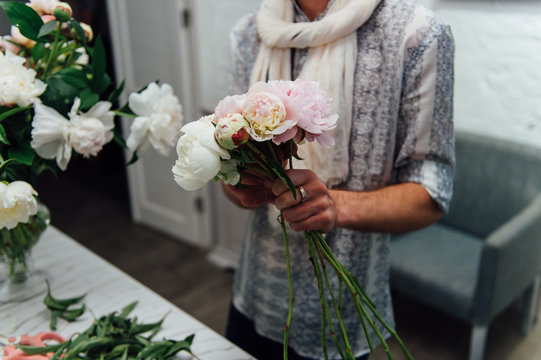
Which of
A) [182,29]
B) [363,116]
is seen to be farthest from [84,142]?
[182,29]

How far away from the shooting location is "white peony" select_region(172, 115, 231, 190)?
639mm

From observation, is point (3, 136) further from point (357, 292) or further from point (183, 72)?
point (183, 72)

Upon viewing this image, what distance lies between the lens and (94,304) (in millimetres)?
1082

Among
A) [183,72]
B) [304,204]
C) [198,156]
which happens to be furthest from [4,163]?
[183,72]

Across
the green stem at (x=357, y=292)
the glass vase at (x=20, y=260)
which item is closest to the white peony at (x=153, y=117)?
the glass vase at (x=20, y=260)

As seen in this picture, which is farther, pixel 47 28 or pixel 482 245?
pixel 482 245

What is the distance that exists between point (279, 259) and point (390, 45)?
20.5 inches

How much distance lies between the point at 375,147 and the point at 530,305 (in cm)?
170

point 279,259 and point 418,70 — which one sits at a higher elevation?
point 418,70

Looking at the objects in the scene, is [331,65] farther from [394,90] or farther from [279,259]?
[279,259]

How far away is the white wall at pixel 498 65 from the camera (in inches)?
84.4

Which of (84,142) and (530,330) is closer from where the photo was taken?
(84,142)

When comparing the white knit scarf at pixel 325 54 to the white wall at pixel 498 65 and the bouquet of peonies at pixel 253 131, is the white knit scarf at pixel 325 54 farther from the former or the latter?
the white wall at pixel 498 65

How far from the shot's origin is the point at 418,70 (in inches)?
Answer: 36.2
